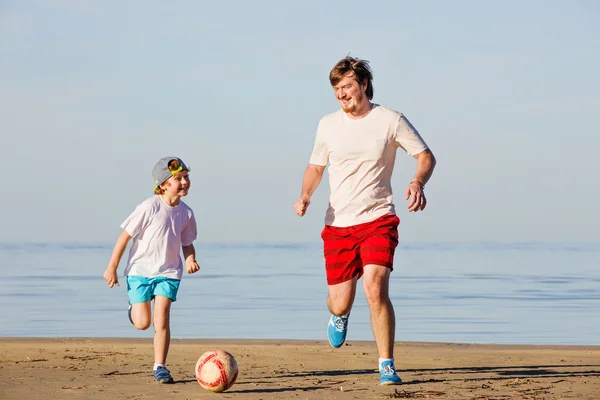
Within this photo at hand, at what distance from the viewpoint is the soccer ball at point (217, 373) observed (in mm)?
6789

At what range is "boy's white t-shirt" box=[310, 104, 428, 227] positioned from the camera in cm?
721

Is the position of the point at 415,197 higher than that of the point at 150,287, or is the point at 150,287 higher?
the point at 415,197

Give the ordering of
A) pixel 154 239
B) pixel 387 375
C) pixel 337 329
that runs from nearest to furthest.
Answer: pixel 387 375 < pixel 154 239 < pixel 337 329

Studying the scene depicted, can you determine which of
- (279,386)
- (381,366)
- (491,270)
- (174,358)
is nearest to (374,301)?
(381,366)

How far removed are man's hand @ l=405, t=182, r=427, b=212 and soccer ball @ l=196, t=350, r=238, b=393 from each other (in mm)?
1642

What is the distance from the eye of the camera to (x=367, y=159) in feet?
23.7

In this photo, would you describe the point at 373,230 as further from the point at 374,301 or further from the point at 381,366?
the point at 381,366

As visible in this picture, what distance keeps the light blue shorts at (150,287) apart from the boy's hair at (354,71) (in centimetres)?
193

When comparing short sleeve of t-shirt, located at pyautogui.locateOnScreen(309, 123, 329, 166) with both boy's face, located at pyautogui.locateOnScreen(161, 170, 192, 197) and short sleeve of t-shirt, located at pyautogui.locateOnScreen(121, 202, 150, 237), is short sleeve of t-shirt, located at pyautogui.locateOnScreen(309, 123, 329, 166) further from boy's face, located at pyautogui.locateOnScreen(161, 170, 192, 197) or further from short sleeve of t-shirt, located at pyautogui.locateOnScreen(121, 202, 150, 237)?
short sleeve of t-shirt, located at pyautogui.locateOnScreen(121, 202, 150, 237)

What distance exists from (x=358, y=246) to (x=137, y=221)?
169 cm

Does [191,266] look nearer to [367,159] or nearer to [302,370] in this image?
[302,370]

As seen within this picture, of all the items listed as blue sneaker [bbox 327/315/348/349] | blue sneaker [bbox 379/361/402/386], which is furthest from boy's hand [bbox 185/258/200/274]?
blue sneaker [bbox 379/361/402/386]

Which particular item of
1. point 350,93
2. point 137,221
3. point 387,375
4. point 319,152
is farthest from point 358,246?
point 137,221

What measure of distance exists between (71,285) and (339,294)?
14.7 m
